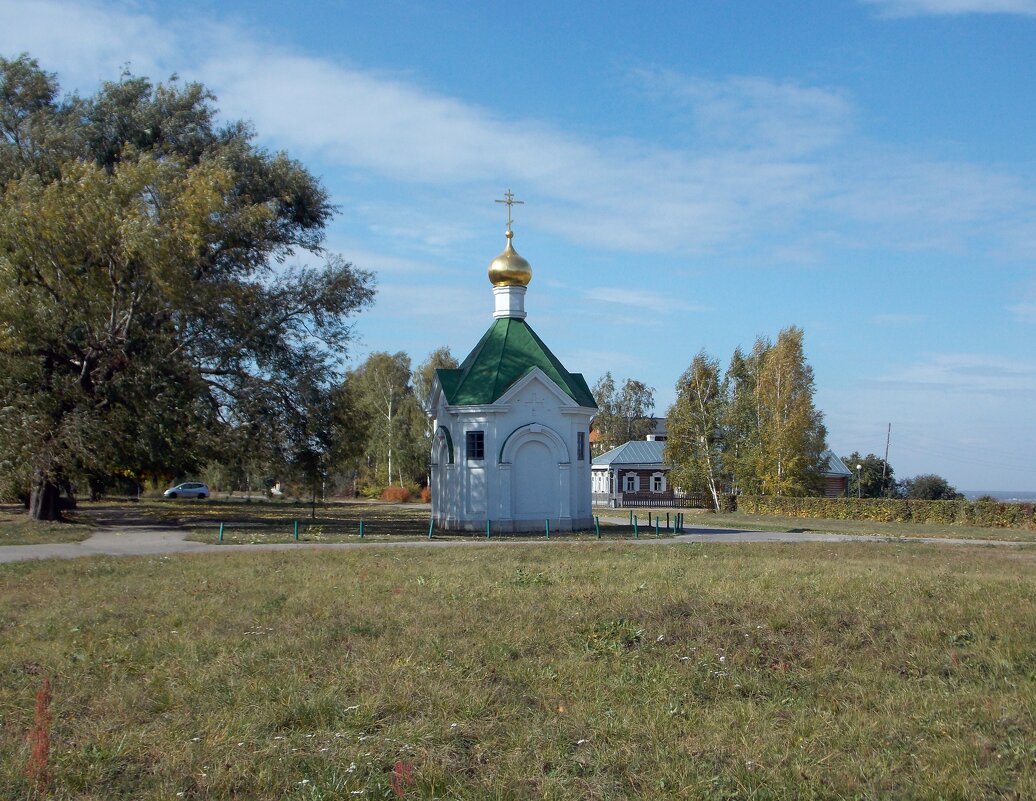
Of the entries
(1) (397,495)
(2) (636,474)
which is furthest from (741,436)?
(1) (397,495)

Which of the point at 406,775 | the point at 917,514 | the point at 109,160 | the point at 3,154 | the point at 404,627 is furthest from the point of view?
the point at 917,514

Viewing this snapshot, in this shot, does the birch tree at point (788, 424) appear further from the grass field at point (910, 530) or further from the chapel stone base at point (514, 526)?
the chapel stone base at point (514, 526)

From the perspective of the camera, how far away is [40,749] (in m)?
6.76

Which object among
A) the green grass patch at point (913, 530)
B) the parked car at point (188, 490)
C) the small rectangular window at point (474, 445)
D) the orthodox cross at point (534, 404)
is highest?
the orthodox cross at point (534, 404)

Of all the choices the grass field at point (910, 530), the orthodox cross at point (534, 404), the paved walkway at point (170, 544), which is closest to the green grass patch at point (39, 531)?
the paved walkway at point (170, 544)

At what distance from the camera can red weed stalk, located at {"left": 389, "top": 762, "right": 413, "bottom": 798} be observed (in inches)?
254

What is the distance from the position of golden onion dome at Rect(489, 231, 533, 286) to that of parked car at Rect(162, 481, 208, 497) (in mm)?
44124

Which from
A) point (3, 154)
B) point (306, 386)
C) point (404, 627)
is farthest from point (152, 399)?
point (404, 627)

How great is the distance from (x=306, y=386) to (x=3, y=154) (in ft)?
39.5

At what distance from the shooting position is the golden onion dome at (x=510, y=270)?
3297 centimetres

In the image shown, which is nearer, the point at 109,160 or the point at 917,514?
the point at 109,160

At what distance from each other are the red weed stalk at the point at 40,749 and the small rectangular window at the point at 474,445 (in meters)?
23.5

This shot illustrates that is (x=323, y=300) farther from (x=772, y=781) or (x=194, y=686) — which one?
(x=772, y=781)

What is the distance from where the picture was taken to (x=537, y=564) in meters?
18.3
